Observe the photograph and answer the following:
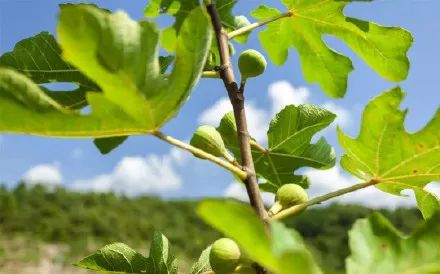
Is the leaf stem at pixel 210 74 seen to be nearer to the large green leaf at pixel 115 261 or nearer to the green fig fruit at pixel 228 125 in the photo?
the green fig fruit at pixel 228 125

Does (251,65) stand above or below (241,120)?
above

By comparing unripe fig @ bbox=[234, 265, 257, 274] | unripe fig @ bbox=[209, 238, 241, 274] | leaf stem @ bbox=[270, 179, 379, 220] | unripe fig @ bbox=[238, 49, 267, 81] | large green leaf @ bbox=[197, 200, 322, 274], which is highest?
unripe fig @ bbox=[238, 49, 267, 81]

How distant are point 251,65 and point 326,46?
11.4 inches

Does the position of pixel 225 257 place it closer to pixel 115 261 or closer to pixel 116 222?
pixel 115 261

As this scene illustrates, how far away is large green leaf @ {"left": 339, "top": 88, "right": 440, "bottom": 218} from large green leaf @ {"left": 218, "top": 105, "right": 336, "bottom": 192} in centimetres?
26

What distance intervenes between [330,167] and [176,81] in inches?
27.5

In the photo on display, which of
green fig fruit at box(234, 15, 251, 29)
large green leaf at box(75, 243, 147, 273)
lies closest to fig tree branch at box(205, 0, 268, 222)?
green fig fruit at box(234, 15, 251, 29)

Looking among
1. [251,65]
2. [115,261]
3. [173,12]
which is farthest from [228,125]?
[115,261]

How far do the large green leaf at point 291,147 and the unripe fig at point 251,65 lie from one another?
0.46 feet

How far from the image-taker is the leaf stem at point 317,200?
978mm

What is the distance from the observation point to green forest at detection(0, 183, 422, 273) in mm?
17172

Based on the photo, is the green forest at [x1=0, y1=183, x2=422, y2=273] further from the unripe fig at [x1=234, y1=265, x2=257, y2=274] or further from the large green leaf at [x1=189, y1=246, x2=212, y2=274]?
the unripe fig at [x1=234, y1=265, x2=257, y2=274]

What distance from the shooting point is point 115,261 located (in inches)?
47.7

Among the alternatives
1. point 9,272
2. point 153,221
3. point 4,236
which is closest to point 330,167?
point 9,272
